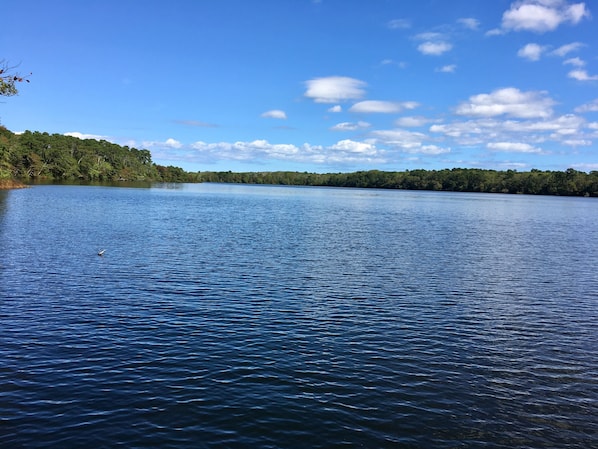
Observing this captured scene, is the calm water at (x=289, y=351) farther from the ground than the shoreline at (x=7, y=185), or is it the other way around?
the shoreline at (x=7, y=185)

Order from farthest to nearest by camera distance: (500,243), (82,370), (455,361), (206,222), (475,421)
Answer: (206,222), (500,243), (455,361), (82,370), (475,421)

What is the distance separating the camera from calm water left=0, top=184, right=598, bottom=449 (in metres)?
11.2

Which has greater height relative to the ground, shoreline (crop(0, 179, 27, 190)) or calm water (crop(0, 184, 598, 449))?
shoreline (crop(0, 179, 27, 190))

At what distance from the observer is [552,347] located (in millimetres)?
17688

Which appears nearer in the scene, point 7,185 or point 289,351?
point 289,351

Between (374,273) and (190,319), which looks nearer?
(190,319)

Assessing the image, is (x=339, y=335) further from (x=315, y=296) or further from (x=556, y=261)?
(x=556, y=261)

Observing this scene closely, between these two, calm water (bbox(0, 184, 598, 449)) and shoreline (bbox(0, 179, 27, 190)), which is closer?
calm water (bbox(0, 184, 598, 449))

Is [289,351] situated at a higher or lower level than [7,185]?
lower

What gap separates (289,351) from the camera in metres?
16.0

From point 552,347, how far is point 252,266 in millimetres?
18476

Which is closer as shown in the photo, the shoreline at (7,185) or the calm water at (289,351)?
the calm water at (289,351)

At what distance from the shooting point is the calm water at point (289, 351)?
1120 cm

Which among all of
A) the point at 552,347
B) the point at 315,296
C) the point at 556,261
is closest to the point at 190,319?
the point at 315,296
